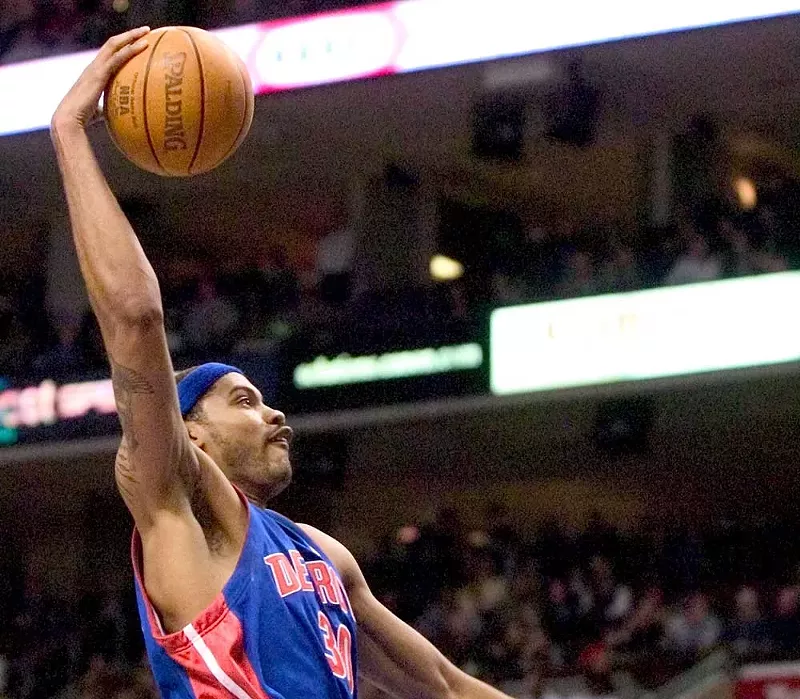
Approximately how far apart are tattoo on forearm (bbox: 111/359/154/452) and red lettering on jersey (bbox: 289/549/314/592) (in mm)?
422

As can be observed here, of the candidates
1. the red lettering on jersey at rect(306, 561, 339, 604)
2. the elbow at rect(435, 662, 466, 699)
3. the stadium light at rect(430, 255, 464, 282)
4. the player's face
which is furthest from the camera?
the stadium light at rect(430, 255, 464, 282)

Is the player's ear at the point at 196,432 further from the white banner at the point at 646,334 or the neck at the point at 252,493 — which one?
the white banner at the point at 646,334

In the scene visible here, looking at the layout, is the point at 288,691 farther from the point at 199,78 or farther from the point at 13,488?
the point at 13,488

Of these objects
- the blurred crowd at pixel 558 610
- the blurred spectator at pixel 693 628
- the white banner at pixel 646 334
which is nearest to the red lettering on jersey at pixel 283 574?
the blurred crowd at pixel 558 610

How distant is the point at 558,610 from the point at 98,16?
27.7 feet

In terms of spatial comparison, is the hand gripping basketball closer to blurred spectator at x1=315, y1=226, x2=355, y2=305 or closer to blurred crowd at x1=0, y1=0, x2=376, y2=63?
blurred crowd at x1=0, y1=0, x2=376, y2=63

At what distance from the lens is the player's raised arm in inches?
113

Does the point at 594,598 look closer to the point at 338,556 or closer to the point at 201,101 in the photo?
the point at 338,556

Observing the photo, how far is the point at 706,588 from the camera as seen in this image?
11844 millimetres

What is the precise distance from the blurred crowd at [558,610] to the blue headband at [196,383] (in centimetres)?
575

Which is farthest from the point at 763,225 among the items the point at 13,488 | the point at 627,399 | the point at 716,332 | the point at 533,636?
the point at 13,488

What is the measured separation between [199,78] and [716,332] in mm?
10270

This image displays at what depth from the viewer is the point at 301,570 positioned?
10.2ft

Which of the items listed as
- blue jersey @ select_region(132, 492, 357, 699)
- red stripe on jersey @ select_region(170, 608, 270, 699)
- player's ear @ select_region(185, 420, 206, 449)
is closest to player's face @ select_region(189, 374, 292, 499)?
player's ear @ select_region(185, 420, 206, 449)
